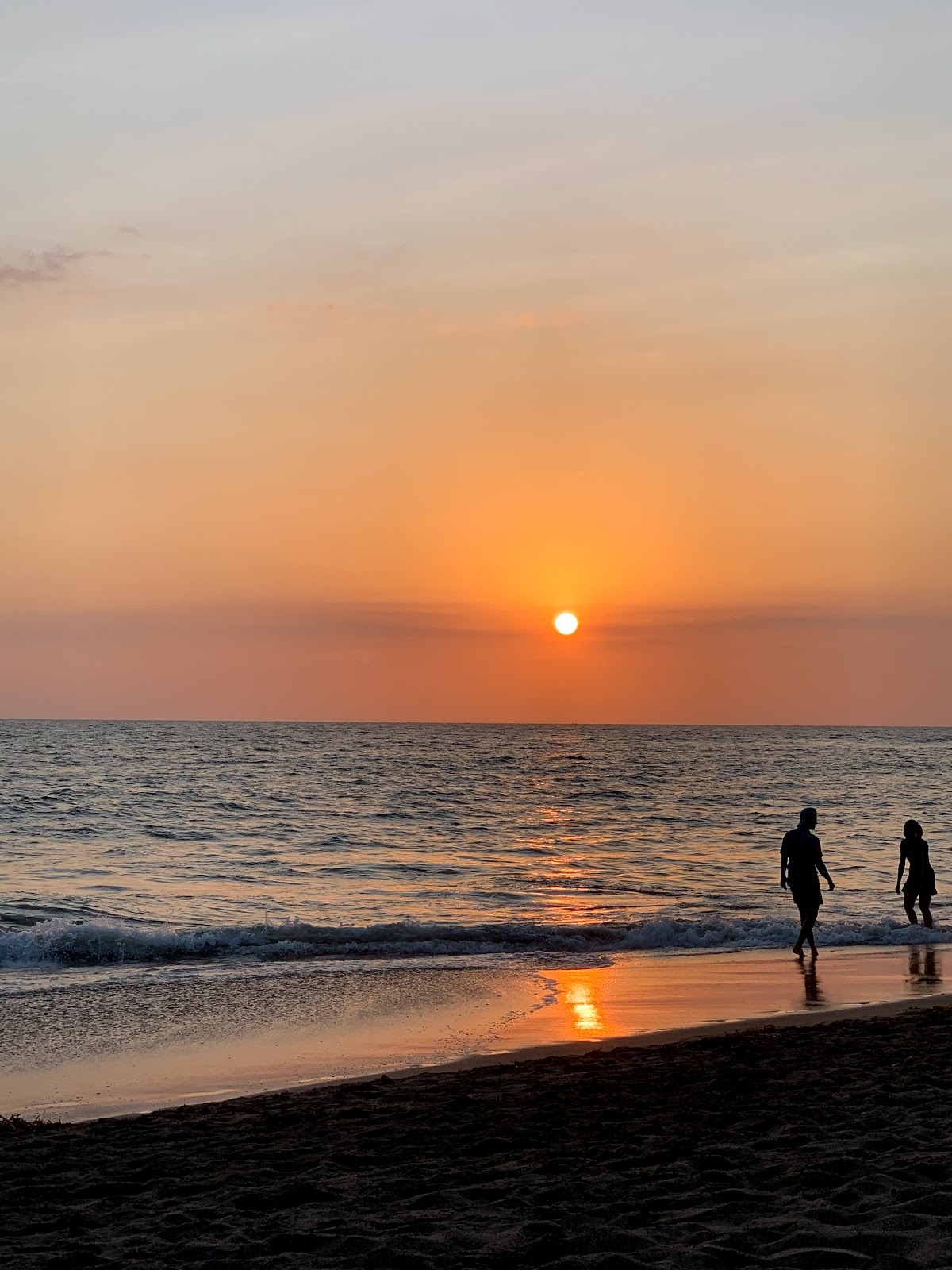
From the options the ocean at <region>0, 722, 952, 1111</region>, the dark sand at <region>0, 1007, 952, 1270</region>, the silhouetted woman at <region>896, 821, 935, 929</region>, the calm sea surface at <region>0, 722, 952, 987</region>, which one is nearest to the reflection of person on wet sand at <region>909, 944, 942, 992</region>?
the silhouetted woman at <region>896, 821, 935, 929</region>

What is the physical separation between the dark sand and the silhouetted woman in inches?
329

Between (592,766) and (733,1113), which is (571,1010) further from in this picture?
(592,766)

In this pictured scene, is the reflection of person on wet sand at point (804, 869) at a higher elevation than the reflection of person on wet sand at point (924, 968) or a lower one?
higher

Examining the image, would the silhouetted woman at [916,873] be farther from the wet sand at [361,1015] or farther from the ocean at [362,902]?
the wet sand at [361,1015]

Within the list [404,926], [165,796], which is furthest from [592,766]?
[404,926]

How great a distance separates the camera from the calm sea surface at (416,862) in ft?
56.2

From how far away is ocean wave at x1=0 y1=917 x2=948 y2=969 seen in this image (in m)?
16.0

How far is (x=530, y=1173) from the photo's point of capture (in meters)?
5.68

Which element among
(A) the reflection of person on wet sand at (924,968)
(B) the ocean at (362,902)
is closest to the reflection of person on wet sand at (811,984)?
(A) the reflection of person on wet sand at (924,968)

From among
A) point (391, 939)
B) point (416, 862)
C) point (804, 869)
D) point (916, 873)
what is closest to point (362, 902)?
point (391, 939)

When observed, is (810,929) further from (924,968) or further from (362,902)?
(362,902)

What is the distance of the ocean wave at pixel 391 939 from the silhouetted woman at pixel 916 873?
0.54 m

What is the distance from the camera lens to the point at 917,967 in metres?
14.2

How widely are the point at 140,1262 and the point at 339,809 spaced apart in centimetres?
3619
